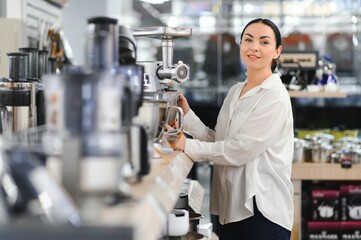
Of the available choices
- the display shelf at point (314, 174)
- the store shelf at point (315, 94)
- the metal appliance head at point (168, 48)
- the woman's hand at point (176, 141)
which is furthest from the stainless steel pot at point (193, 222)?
the store shelf at point (315, 94)

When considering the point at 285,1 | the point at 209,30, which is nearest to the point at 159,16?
the point at 209,30

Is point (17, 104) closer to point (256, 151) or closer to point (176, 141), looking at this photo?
point (176, 141)

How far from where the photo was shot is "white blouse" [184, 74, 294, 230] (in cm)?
351

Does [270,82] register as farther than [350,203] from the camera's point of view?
No

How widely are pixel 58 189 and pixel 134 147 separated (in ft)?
2.03

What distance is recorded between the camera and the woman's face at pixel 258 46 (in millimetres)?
3635

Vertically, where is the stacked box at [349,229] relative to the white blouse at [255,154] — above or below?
below

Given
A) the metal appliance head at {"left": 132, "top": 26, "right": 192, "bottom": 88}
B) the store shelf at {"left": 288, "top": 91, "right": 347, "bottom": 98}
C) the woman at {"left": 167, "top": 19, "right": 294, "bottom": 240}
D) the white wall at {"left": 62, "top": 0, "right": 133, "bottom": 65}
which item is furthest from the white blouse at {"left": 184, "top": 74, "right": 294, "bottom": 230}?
the white wall at {"left": 62, "top": 0, "right": 133, "bottom": 65}

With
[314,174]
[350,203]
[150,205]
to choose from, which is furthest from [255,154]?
[350,203]

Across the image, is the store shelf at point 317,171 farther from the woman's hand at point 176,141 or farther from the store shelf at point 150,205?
the store shelf at point 150,205

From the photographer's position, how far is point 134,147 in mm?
2215

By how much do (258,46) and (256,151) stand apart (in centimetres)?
53

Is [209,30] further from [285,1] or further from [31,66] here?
[31,66]

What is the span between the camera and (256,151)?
3514mm
